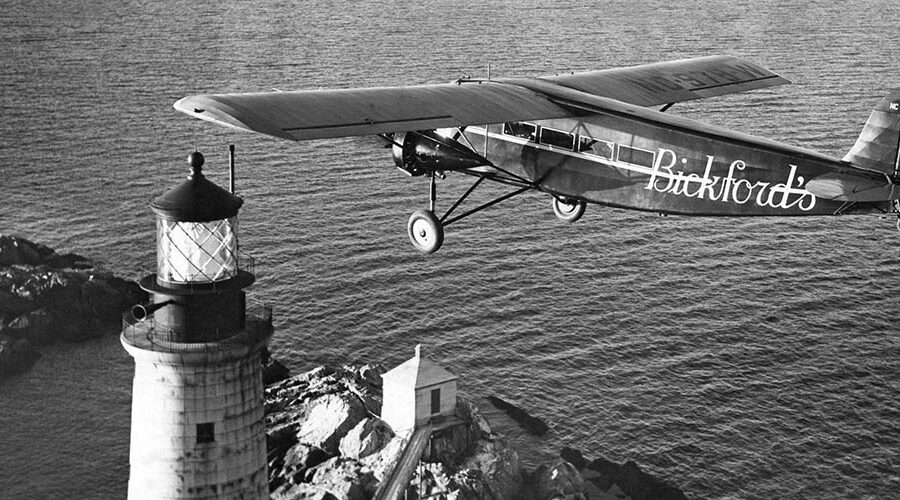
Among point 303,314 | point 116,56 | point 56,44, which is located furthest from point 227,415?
point 56,44

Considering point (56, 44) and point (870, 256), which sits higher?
point (56, 44)

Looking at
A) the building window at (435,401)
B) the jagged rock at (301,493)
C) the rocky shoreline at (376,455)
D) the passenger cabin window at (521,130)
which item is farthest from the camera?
the building window at (435,401)

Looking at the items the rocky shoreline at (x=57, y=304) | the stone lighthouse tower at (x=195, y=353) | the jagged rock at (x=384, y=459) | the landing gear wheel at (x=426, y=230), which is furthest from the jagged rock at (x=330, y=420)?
the stone lighthouse tower at (x=195, y=353)

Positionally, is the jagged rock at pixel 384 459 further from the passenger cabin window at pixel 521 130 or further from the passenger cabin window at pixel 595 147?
the passenger cabin window at pixel 595 147

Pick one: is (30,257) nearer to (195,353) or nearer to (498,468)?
(498,468)

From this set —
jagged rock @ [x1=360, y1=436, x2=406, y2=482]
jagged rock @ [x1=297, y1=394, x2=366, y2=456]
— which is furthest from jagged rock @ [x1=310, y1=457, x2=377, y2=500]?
jagged rock @ [x1=297, y1=394, x2=366, y2=456]

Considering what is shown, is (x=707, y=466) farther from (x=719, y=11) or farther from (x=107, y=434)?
(x=719, y=11)

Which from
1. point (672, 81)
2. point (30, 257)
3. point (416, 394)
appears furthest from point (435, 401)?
point (30, 257)
